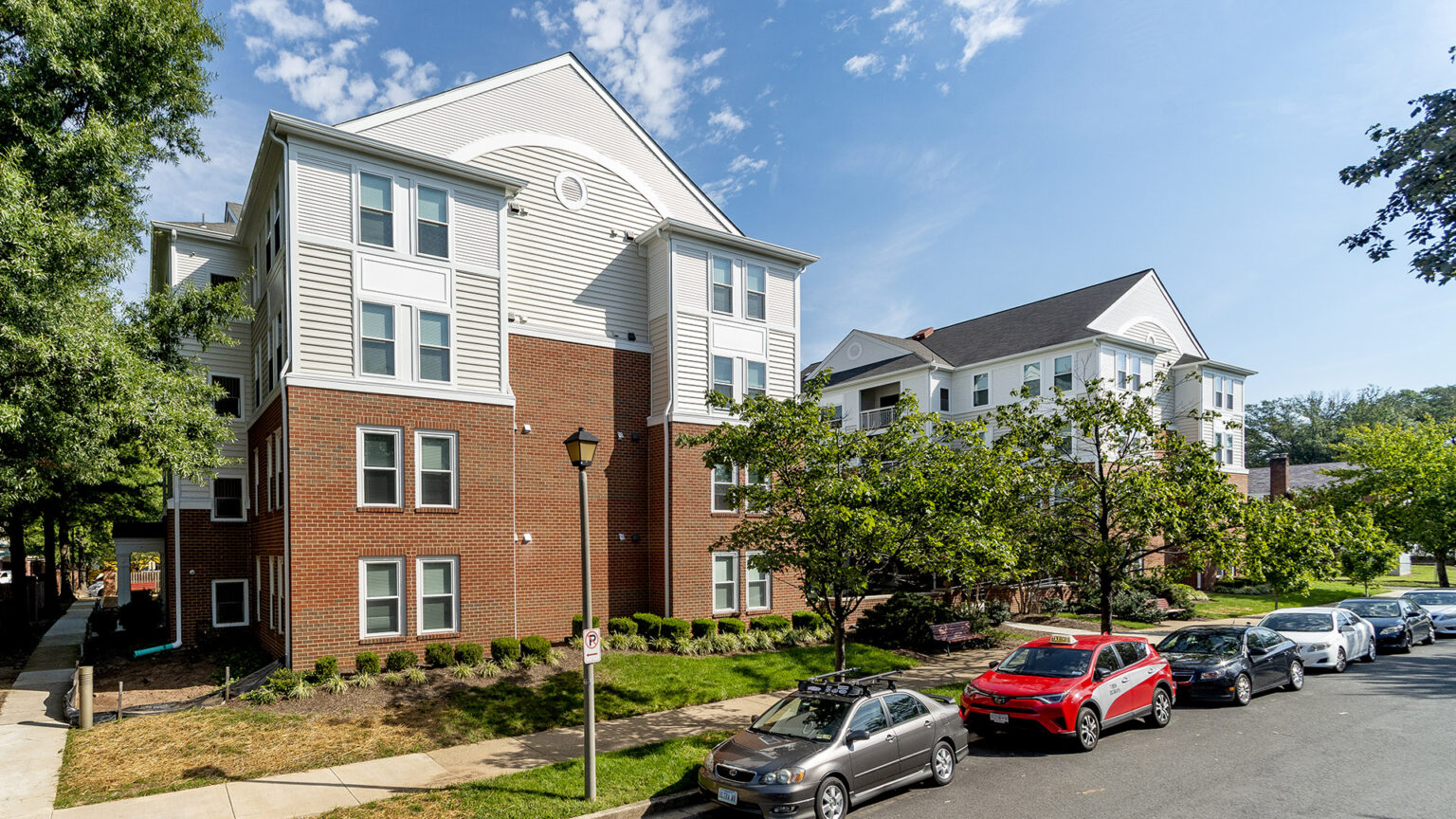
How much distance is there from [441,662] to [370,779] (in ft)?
17.2

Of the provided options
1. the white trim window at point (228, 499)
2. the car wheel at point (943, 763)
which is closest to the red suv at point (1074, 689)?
the car wheel at point (943, 763)

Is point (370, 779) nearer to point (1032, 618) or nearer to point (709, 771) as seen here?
point (709, 771)

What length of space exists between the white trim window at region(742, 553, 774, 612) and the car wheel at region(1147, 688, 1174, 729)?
32.2 feet

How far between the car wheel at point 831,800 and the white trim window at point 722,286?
13852mm

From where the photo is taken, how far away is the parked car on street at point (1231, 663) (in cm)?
1478

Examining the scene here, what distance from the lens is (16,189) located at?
447 inches

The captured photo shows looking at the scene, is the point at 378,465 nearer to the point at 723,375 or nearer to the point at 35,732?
the point at 35,732

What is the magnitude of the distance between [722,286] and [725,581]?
26.0 ft

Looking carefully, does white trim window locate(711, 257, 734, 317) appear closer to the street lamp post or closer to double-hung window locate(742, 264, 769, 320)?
double-hung window locate(742, 264, 769, 320)

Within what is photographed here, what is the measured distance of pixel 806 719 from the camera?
10141mm

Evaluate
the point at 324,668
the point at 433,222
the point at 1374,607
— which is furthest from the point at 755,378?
the point at 1374,607

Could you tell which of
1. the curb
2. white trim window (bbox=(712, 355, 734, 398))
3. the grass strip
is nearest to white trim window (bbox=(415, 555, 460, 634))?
the grass strip

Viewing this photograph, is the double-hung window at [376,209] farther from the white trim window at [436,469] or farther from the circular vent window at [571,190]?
the circular vent window at [571,190]

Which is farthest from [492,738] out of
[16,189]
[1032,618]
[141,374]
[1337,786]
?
[1032,618]
